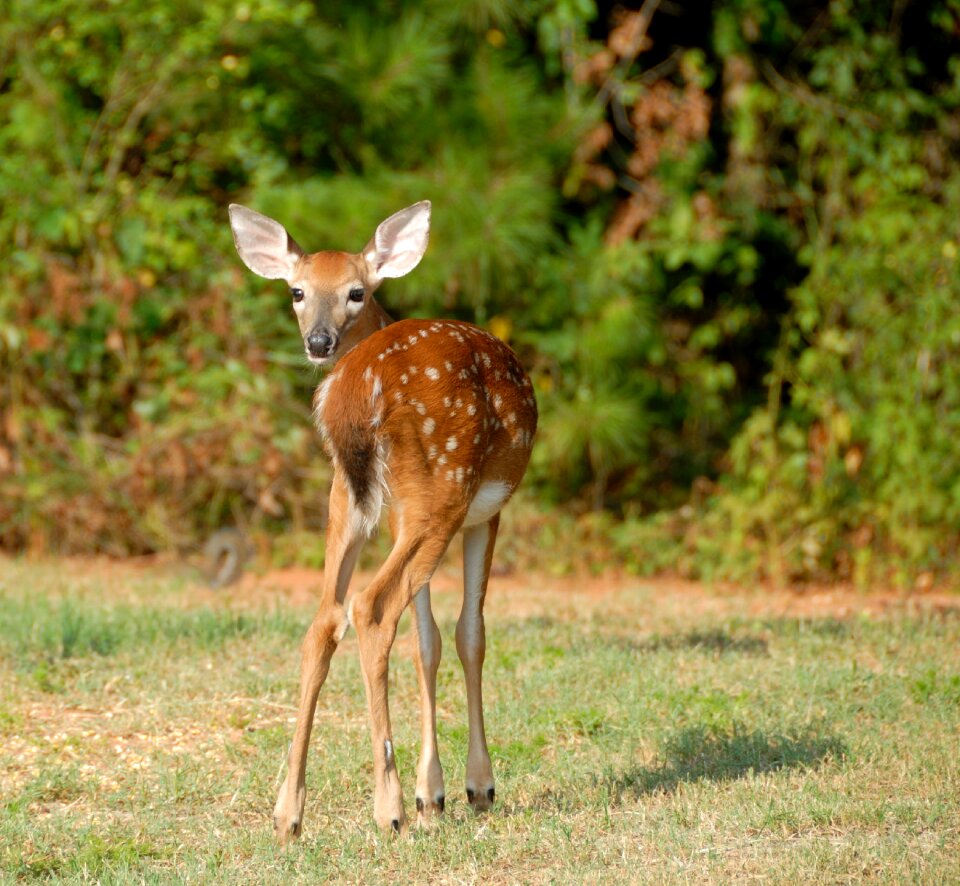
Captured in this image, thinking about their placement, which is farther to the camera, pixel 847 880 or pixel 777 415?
pixel 777 415

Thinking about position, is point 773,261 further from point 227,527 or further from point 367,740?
point 367,740

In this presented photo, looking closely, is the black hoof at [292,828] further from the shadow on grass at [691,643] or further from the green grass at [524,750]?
the shadow on grass at [691,643]

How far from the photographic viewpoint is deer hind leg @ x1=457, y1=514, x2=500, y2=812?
4.89 m

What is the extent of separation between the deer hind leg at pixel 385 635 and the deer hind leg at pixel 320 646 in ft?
0.57

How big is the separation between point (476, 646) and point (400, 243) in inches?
69.4

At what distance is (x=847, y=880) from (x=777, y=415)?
7.04 meters

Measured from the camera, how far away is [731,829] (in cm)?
453

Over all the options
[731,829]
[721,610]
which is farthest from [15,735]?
[721,610]

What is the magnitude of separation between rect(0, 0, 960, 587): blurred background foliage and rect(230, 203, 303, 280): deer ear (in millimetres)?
3984

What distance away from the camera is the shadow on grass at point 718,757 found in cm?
509

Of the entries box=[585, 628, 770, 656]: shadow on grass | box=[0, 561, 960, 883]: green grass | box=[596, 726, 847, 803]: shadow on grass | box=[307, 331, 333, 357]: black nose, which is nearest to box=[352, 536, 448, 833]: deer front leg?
box=[0, 561, 960, 883]: green grass

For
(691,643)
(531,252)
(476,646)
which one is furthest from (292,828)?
(531,252)

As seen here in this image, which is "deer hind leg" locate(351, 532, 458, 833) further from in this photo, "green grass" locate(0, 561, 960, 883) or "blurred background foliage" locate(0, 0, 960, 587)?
"blurred background foliage" locate(0, 0, 960, 587)

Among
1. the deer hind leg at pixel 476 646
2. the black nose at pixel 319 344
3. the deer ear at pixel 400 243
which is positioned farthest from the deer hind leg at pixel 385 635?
the deer ear at pixel 400 243
